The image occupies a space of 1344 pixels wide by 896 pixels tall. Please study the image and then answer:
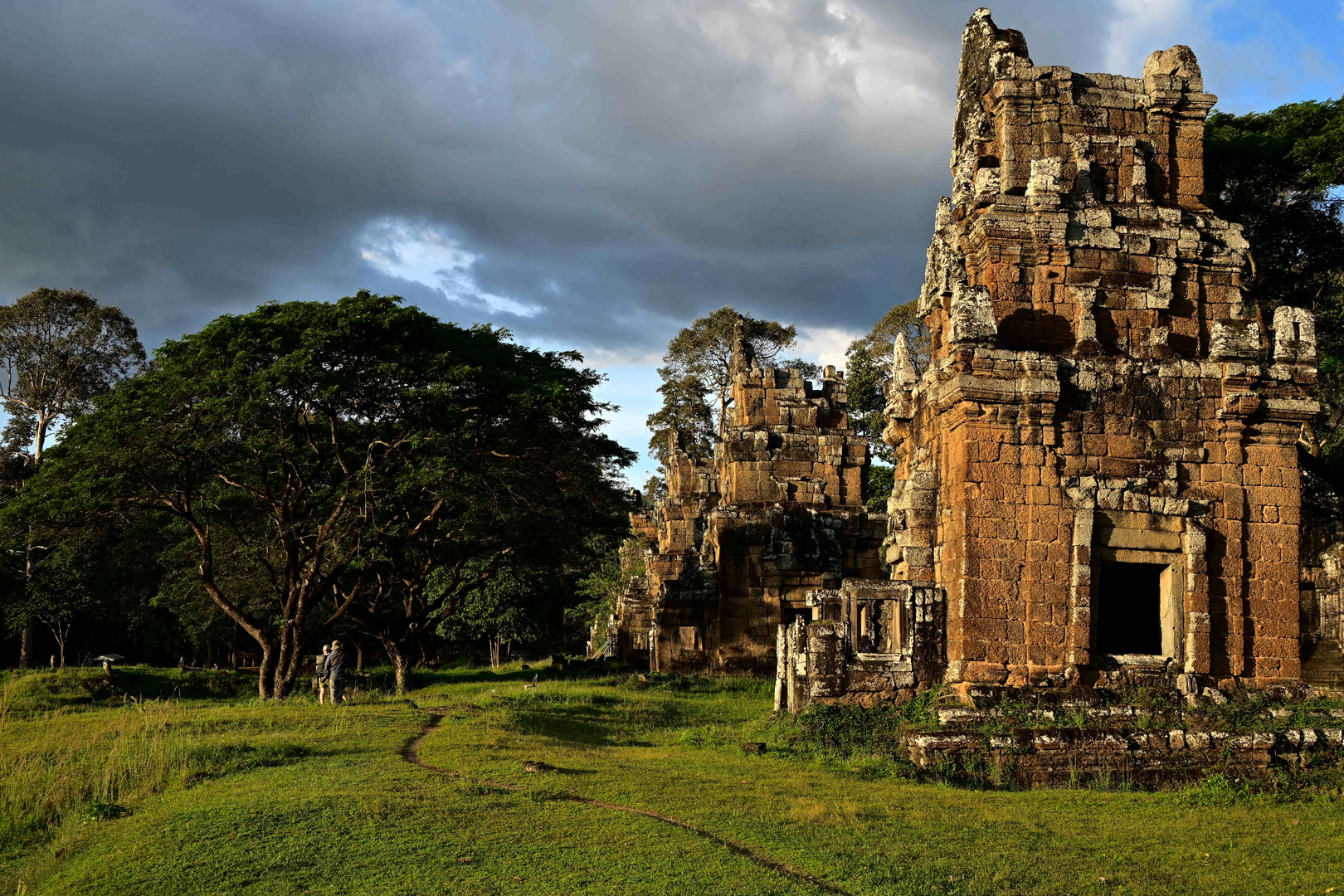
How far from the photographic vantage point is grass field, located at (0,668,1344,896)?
668 cm

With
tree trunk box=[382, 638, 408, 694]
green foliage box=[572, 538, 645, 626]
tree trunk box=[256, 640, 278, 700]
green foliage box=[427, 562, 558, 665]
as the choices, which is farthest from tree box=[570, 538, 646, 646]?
tree trunk box=[256, 640, 278, 700]

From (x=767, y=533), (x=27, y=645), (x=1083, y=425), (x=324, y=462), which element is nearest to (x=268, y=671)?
(x=324, y=462)

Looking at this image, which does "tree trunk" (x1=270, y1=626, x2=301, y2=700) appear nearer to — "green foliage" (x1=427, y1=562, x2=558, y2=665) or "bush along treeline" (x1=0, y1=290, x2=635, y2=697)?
"bush along treeline" (x1=0, y1=290, x2=635, y2=697)

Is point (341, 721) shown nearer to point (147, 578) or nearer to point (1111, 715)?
point (1111, 715)

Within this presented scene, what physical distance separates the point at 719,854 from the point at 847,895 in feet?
3.32

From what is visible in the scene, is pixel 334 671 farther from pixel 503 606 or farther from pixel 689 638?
pixel 503 606

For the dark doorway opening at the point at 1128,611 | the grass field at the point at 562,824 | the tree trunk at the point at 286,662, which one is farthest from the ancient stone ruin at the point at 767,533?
the grass field at the point at 562,824

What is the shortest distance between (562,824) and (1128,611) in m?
9.90

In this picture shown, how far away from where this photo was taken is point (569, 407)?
21.6 m

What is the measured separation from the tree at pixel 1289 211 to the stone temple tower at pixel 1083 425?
740 centimetres

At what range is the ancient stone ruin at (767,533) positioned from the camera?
21.3 metres

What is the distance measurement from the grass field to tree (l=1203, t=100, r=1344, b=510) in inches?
536

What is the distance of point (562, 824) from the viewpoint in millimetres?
A: 7762

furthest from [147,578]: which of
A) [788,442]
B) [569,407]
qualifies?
[788,442]
